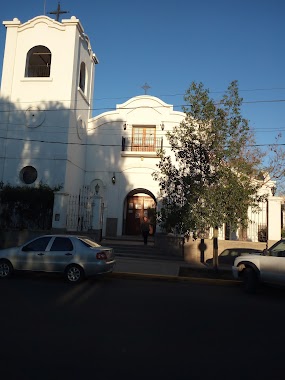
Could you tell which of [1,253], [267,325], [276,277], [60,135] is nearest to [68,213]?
[60,135]

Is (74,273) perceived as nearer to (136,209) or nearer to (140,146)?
(136,209)

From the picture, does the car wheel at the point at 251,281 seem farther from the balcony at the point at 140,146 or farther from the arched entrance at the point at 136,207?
the balcony at the point at 140,146

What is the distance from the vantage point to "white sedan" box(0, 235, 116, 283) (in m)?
10.6

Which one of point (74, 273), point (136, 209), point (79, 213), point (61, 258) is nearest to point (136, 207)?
point (136, 209)

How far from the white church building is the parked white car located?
32.7 ft

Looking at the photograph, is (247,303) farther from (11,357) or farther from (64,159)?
(64,159)

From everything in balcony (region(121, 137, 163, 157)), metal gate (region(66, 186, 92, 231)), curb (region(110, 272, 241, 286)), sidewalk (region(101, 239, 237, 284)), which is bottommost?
curb (region(110, 272, 241, 286))

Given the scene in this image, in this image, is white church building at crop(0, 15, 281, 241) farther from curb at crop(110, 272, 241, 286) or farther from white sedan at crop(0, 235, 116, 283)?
white sedan at crop(0, 235, 116, 283)

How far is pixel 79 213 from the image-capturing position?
63.7 feet

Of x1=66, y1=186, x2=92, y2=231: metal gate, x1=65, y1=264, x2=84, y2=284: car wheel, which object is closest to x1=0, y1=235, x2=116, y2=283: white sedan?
x1=65, y1=264, x2=84, y2=284: car wheel

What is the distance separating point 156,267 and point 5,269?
560cm

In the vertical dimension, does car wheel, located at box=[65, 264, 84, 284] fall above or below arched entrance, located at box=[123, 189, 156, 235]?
below

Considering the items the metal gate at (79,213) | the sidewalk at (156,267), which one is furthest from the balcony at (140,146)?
the sidewalk at (156,267)

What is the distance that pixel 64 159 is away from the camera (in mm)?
20547
